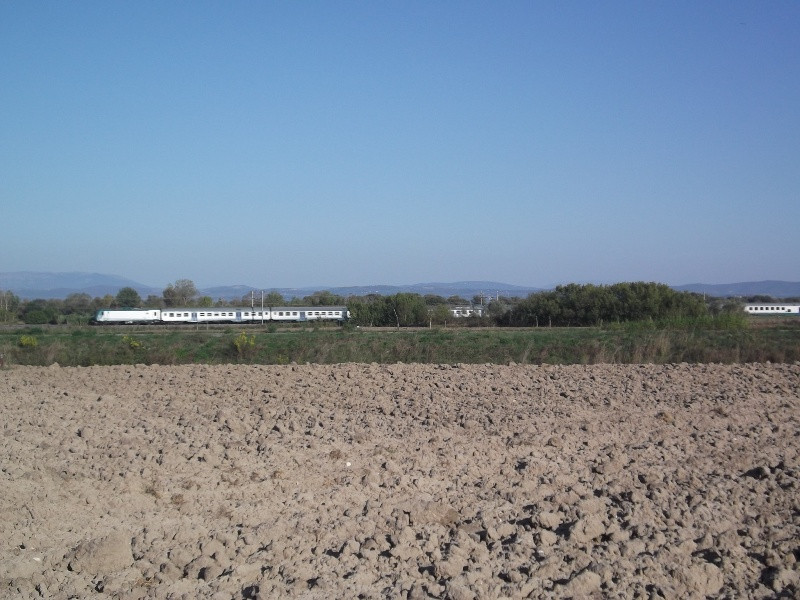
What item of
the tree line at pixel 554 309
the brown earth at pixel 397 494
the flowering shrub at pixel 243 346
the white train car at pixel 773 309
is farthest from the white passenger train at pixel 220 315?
the brown earth at pixel 397 494

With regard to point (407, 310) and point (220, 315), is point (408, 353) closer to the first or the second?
point (407, 310)

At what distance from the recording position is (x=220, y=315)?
78875mm

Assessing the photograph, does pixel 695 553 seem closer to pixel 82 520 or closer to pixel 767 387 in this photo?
pixel 82 520

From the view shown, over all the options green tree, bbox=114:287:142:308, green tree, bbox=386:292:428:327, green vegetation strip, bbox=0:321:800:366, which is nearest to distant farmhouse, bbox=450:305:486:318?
green tree, bbox=386:292:428:327

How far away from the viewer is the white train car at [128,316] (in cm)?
7544

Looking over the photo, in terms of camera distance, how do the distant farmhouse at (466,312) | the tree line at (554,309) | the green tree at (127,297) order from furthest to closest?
the green tree at (127,297)
the distant farmhouse at (466,312)
the tree line at (554,309)

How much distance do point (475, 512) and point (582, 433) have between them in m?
4.18

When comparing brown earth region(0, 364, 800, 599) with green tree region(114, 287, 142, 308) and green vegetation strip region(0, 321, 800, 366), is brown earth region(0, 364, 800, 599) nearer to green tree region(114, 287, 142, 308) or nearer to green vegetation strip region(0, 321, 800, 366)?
green vegetation strip region(0, 321, 800, 366)

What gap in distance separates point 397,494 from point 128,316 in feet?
236

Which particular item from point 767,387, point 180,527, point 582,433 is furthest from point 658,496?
point 767,387

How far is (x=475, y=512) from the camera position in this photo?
8.49 metres

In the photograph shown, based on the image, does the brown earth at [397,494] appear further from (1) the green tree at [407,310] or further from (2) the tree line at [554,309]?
(1) the green tree at [407,310]

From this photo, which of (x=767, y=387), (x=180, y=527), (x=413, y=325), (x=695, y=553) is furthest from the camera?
(x=413, y=325)

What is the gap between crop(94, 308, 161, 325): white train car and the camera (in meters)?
75.4
